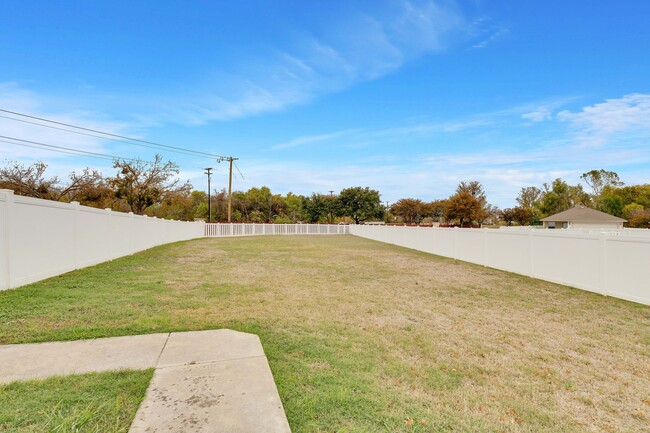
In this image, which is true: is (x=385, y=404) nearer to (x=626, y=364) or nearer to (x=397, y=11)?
(x=626, y=364)

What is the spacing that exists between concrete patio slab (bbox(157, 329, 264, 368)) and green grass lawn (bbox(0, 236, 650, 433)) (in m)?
0.23

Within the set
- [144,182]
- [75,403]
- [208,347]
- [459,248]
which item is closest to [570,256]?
[459,248]

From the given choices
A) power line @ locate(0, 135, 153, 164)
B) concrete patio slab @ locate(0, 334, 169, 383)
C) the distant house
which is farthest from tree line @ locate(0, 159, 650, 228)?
concrete patio slab @ locate(0, 334, 169, 383)

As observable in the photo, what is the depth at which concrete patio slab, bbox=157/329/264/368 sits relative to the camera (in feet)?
10.0

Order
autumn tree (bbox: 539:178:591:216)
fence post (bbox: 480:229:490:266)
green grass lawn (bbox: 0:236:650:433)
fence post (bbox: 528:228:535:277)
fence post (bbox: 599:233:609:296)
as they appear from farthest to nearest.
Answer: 1. autumn tree (bbox: 539:178:591:216)
2. fence post (bbox: 480:229:490:266)
3. fence post (bbox: 528:228:535:277)
4. fence post (bbox: 599:233:609:296)
5. green grass lawn (bbox: 0:236:650:433)

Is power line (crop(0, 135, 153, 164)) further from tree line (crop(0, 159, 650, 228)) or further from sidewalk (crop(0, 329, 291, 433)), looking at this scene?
sidewalk (crop(0, 329, 291, 433))

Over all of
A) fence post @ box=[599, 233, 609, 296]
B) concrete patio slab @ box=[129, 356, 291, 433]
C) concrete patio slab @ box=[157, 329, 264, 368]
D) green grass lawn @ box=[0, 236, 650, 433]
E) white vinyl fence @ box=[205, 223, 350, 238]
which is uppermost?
fence post @ box=[599, 233, 609, 296]

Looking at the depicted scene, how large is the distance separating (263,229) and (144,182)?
1494 centimetres

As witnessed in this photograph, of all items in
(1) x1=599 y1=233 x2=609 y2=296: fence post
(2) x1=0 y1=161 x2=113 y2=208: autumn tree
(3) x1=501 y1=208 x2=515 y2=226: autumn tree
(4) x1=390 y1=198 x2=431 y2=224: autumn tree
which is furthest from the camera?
(4) x1=390 y1=198 x2=431 y2=224: autumn tree

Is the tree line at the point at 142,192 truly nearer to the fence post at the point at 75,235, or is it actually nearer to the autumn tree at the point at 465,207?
the autumn tree at the point at 465,207

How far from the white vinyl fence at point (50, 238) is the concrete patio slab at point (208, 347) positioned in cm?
441

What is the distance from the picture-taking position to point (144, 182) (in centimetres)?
3684

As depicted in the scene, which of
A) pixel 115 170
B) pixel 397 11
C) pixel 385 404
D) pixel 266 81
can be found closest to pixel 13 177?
pixel 115 170

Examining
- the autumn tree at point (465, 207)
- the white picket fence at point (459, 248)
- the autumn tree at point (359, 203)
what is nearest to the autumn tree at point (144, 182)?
the white picket fence at point (459, 248)
